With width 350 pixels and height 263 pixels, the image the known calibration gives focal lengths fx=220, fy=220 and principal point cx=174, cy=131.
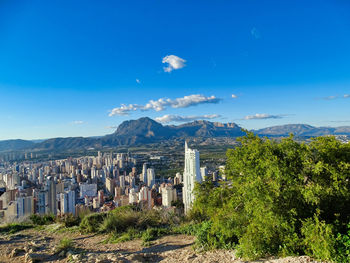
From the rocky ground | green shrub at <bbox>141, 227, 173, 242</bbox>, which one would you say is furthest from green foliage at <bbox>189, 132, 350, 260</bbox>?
green shrub at <bbox>141, 227, 173, 242</bbox>

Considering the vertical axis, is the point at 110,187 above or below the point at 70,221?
→ below

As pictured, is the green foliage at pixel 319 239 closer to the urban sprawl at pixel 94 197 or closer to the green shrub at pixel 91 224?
the urban sprawl at pixel 94 197

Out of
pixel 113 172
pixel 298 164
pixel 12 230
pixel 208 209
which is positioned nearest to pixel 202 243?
pixel 208 209

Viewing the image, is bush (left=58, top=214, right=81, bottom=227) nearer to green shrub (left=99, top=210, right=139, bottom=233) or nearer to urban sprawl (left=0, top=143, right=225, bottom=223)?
urban sprawl (left=0, top=143, right=225, bottom=223)

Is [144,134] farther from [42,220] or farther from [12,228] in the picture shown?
[12,228]

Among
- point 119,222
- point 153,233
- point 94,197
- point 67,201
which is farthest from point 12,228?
point 94,197

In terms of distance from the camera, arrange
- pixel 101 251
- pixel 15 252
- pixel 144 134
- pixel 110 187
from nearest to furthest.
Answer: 1. pixel 15 252
2. pixel 101 251
3. pixel 110 187
4. pixel 144 134

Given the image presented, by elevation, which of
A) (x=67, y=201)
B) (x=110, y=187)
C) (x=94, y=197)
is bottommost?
(x=110, y=187)
